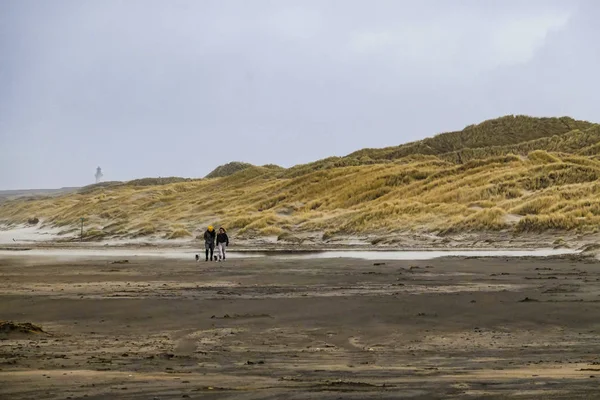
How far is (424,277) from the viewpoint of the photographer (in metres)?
20.7

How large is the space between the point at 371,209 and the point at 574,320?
4561cm

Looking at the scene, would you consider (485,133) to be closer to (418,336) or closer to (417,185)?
(417,185)

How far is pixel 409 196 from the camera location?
213ft

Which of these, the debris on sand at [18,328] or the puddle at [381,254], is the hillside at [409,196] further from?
the debris on sand at [18,328]

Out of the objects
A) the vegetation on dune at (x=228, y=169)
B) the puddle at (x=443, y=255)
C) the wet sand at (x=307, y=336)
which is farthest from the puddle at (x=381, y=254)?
the vegetation on dune at (x=228, y=169)

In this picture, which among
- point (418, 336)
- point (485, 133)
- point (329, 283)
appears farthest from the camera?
point (485, 133)

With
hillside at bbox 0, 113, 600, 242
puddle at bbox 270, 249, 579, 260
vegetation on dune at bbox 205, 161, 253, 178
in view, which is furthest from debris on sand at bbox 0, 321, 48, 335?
vegetation on dune at bbox 205, 161, 253, 178

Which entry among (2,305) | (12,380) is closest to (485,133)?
(2,305)

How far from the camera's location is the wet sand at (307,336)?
696 cm

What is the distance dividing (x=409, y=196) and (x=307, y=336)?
54345mm

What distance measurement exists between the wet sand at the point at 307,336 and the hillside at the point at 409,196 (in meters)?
23.2

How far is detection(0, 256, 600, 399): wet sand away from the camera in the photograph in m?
6.96

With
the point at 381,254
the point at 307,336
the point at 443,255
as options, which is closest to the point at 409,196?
the point at 381,254

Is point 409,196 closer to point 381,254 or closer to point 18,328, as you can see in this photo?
point 381,254
